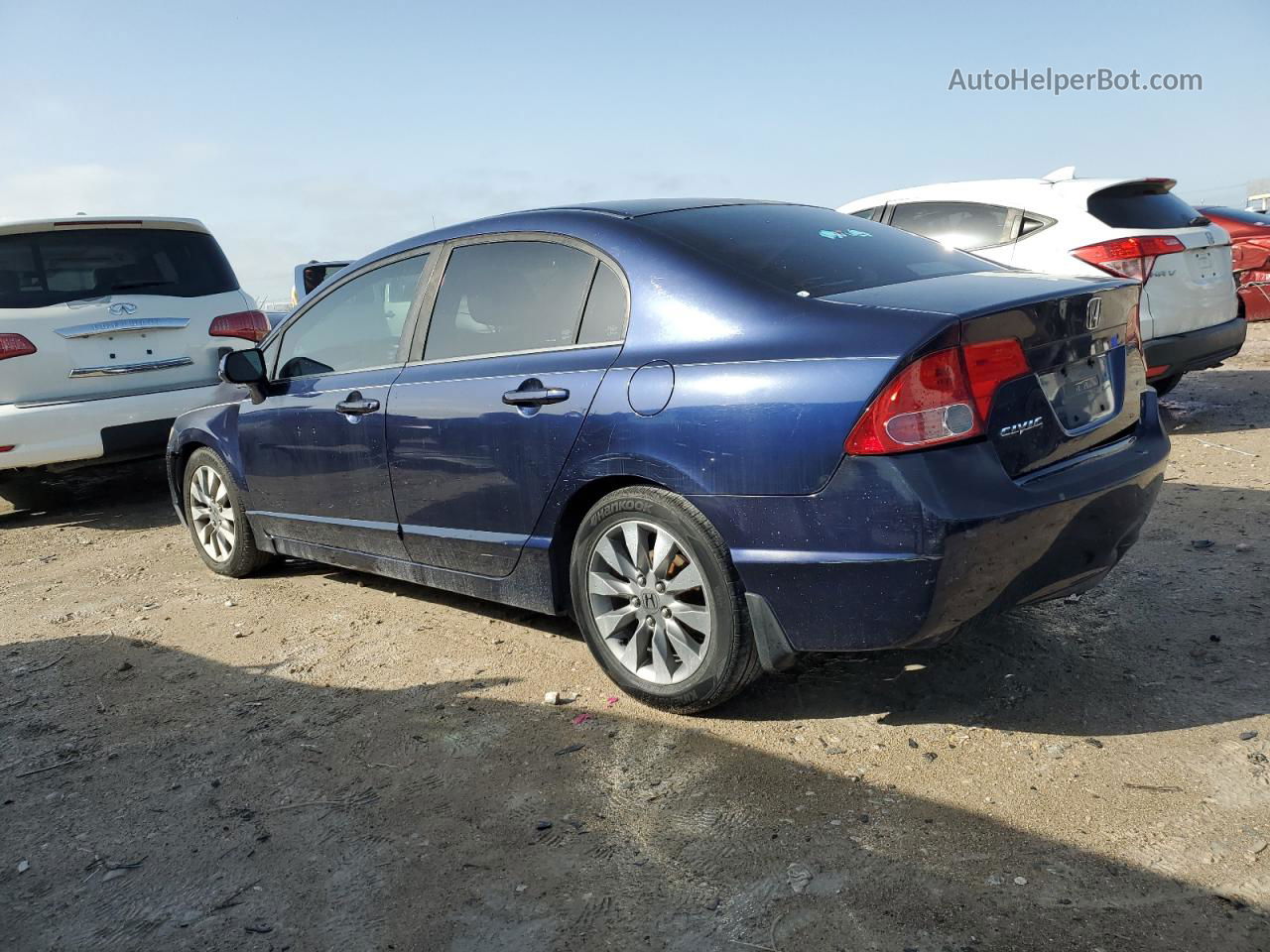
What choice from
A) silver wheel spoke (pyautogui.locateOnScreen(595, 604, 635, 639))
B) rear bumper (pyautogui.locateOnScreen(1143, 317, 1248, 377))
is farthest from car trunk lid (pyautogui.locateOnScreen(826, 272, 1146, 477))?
rear bumper (pyautogui.locateOnScreen(1143, 317, 1248, 377))

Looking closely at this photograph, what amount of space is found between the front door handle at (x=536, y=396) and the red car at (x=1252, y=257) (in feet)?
26.9

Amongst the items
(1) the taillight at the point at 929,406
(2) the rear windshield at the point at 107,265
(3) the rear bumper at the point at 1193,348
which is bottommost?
(3) the rear bumper at the point at 1193,348

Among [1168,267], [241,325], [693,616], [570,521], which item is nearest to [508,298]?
[570,521]

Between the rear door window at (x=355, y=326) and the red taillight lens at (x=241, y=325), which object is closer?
the rear door window at (x=355, y=326)

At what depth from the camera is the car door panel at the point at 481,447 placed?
3562mm

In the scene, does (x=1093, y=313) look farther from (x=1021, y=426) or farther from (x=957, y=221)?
(x=957, y=221)

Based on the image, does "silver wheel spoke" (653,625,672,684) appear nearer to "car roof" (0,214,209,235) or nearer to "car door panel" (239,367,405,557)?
"car door panel" (239,367,405,557)

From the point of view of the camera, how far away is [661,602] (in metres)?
3.38

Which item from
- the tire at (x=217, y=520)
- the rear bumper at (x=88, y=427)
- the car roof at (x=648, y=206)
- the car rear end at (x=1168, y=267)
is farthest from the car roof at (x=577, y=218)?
the car rear end at (x=1168, y=267)

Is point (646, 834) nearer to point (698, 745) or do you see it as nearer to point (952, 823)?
point (698, 745)

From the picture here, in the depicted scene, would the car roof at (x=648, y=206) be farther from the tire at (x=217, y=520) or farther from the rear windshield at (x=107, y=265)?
the rear windshield at (x=107, y=265)

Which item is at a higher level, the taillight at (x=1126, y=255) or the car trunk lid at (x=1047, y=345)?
the taillight at (x=1126, y=255)

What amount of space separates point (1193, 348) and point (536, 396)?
17.5 ft

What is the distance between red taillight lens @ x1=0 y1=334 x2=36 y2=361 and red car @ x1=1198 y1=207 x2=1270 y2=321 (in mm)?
9594
